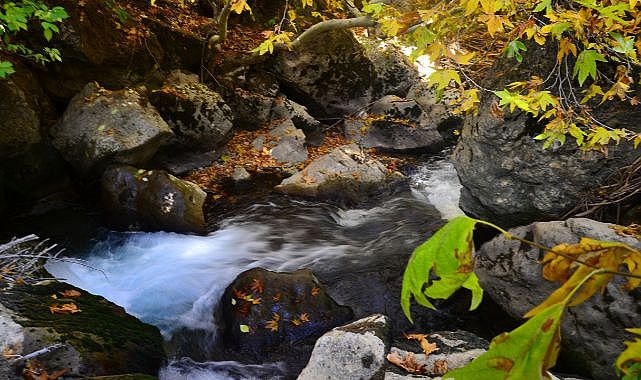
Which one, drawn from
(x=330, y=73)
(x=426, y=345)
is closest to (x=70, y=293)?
(x=426, y=345)

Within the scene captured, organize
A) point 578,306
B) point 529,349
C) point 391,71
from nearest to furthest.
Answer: point 529,349, point 578,306, point 391,71

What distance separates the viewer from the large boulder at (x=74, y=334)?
3.23 m

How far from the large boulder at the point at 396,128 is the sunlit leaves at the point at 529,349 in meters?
9.79

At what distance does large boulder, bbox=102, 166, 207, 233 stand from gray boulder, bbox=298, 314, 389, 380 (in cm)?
418

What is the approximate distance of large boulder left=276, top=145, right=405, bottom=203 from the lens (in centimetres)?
810

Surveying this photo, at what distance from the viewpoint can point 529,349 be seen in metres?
0.56

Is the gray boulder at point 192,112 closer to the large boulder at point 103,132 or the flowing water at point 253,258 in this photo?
the large boulder at point 103,132

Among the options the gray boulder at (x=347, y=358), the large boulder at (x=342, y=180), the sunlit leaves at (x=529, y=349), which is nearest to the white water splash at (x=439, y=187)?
the large boulder at (x=342, y=180)

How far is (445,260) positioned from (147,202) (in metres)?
6.61

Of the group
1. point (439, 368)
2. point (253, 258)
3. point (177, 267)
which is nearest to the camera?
point (439, 368)

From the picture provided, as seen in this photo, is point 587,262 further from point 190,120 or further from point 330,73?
point 330,73

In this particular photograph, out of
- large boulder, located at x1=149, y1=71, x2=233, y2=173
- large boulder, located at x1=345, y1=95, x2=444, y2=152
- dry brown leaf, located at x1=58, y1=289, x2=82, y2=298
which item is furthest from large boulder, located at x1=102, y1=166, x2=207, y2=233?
large boulder, located at x1=345, y1=95, x2=444, y2=152

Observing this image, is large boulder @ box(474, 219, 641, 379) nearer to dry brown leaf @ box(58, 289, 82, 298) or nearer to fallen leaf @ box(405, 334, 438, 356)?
fallen leaf @ box(405, 334, 438, 356)

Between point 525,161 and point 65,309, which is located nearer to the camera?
point 65,309
